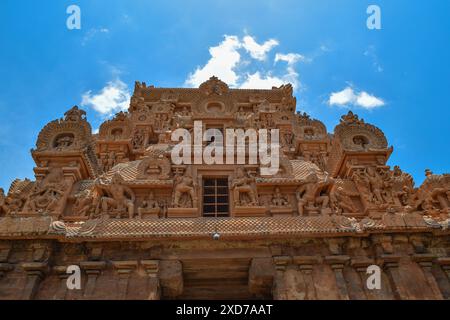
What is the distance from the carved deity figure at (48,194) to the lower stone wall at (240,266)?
1.93 meters

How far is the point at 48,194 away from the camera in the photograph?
1224 cm

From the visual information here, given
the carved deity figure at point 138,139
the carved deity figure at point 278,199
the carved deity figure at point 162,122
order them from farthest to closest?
the carved deity figure at point 162,122 → the carved deity figure at point 138,139 → the carved deity figure at point 278,199

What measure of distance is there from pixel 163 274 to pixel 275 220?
3.71m

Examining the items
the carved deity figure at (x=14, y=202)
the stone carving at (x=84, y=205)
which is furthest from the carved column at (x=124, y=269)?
the carved deity figure at (x=14, y=202)

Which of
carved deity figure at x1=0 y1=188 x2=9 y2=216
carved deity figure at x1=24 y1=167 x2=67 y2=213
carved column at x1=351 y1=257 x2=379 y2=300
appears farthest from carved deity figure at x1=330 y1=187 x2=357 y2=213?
carved deity figure at x1=0 y1=188 x2=9 y2=216

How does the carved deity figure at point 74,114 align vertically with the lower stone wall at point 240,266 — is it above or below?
above

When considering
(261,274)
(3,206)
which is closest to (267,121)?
(261,274)

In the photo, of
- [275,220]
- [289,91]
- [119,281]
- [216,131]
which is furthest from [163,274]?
[289,91]

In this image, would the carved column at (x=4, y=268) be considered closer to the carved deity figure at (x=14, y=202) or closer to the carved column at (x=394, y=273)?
the carved deity figure at (x=14, y=202)

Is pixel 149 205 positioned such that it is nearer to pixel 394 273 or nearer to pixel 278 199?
pixel 278 199

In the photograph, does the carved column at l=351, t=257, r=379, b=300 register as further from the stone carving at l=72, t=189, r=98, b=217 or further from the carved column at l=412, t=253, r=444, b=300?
the stone carving at l=72, t=189, r=98, b=217

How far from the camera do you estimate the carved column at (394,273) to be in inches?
363

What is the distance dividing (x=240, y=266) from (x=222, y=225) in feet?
4.77
